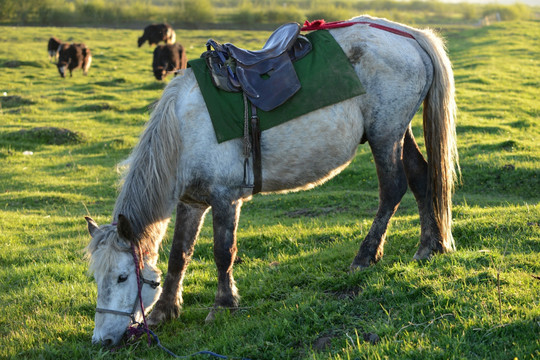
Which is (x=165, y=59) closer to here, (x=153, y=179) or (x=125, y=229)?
(x=153, y=179)

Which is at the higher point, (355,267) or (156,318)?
(355,267)

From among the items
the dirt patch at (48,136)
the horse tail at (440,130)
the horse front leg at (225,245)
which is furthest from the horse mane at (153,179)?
the dirt patch at (48,136)

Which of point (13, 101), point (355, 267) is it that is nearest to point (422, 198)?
point (355, 267)

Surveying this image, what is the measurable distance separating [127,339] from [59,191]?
22.8ft

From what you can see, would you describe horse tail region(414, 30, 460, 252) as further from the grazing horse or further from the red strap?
the red strap

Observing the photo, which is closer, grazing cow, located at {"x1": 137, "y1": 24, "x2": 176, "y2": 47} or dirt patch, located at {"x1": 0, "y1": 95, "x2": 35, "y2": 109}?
dirt patch, located at {"x1": 0, "y1": 95, "x2": 35, "y2": 109}

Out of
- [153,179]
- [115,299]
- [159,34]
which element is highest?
[153,179]

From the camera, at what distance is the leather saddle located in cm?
453

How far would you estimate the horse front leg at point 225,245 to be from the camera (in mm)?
4465

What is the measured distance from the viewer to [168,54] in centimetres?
2347

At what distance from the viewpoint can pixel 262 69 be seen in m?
4.65

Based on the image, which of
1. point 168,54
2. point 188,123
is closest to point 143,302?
point 188,123

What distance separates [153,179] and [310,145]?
4.62 feet

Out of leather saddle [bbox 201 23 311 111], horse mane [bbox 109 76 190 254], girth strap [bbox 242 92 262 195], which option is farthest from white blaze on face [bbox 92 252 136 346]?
leather saddle [bbox 201 23 311 111]
